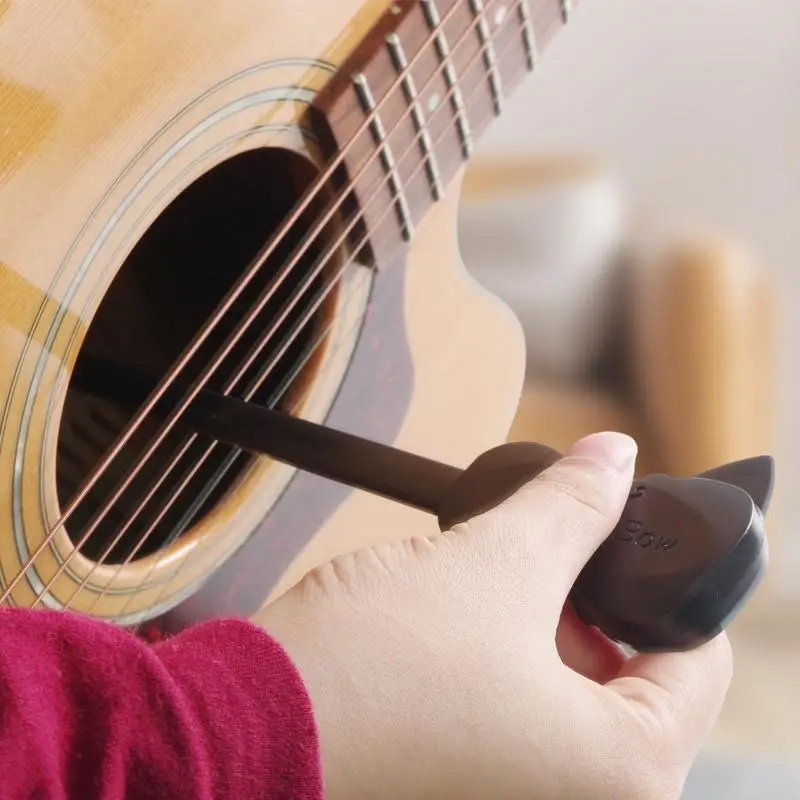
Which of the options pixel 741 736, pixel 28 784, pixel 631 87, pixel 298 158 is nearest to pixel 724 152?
pixel 631 87

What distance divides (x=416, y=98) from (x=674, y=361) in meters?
0.58

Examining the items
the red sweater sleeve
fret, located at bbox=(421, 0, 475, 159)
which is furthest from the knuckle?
fret, located at bbox=(421, 0, 475, 159)

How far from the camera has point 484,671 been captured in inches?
10.7

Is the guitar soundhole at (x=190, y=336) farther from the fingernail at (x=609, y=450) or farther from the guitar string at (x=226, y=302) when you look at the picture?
the fingernail at (x=609, y=450)

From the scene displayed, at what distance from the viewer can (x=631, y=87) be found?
3.08 feet

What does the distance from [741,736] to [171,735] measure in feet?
2.74

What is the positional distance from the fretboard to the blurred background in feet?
1.44

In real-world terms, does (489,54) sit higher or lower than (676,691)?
higher

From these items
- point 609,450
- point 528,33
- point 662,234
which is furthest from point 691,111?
point 609,450

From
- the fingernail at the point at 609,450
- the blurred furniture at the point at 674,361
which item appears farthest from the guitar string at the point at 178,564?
the blurred furniture at the point at 674,361

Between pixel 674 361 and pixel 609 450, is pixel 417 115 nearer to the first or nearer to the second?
pixel 609 450

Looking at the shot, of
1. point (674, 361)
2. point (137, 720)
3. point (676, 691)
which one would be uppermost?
point (137, 720)

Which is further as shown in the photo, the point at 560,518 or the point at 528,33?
the point at 528,33

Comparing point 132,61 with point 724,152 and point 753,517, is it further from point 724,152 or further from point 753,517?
point 724,152
